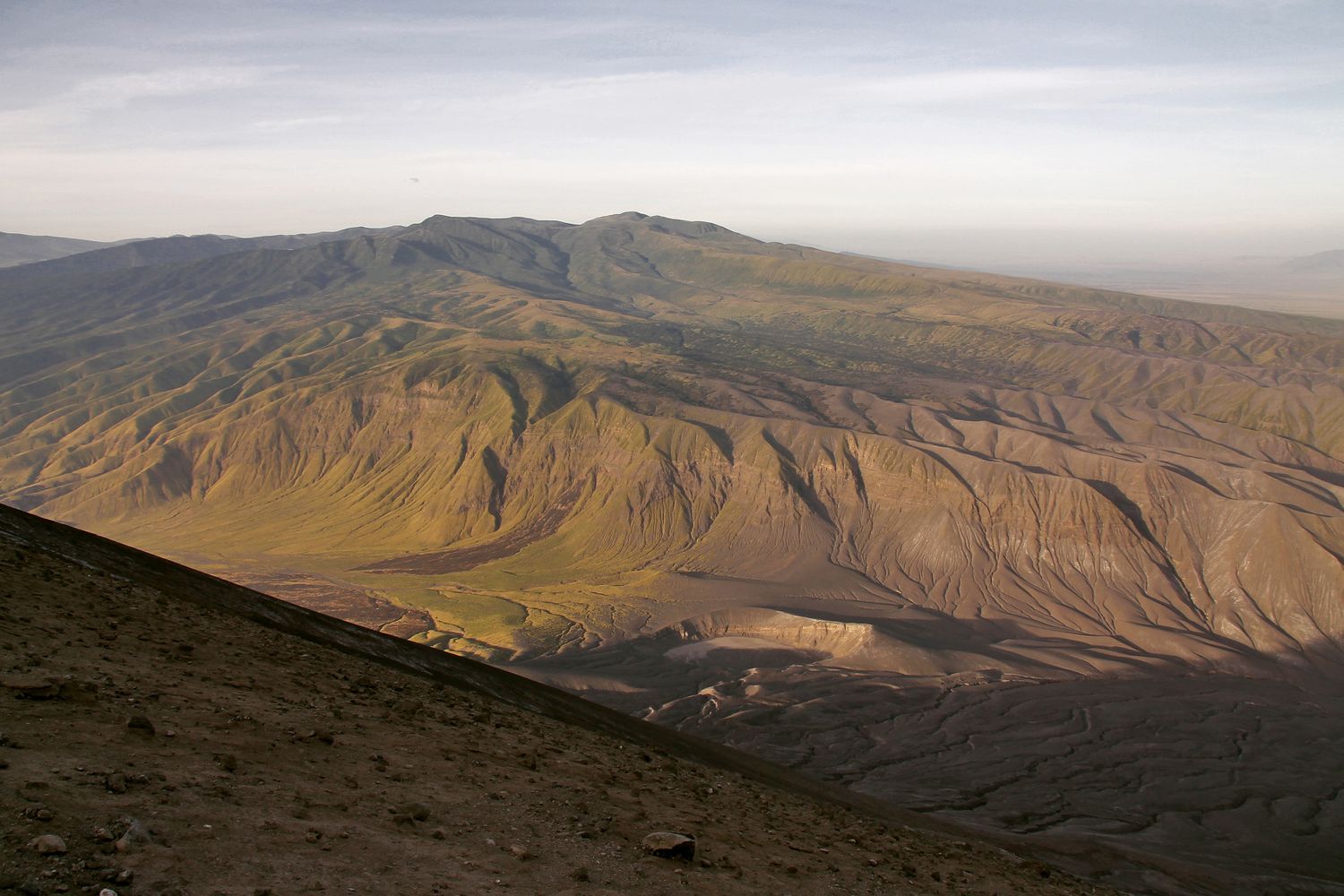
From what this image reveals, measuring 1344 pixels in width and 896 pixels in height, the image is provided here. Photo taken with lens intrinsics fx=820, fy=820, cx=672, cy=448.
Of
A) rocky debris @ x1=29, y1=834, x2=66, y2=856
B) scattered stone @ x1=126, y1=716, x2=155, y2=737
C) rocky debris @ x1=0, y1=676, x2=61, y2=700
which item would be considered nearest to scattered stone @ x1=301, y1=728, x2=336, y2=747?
scattered stone @ x1=126, y1=716, x2=155, y2=737

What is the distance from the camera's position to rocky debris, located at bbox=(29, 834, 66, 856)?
10688 millimetres

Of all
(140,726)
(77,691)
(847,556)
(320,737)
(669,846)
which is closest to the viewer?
(140,726)

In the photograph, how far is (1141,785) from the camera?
219ft

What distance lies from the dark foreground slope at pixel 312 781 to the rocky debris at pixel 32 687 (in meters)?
Answer: 0.06

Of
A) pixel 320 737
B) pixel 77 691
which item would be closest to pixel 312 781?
pixel 320 737

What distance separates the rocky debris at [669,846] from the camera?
1692 cm

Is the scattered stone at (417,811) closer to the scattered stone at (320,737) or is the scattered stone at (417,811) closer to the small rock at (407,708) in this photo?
the scattered stone at (320,737)

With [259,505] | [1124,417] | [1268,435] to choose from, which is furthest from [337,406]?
[1268,435]

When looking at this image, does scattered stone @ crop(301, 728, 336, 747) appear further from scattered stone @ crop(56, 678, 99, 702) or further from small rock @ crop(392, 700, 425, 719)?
scattered stone @ crop(56, 678, 99, 702)

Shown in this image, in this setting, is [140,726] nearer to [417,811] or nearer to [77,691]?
[77,691]

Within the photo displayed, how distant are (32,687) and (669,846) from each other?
12.6 m

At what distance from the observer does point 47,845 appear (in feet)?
35.2

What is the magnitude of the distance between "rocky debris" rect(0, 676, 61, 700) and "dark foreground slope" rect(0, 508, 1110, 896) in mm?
65

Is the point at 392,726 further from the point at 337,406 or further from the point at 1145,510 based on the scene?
the point at 337,406
